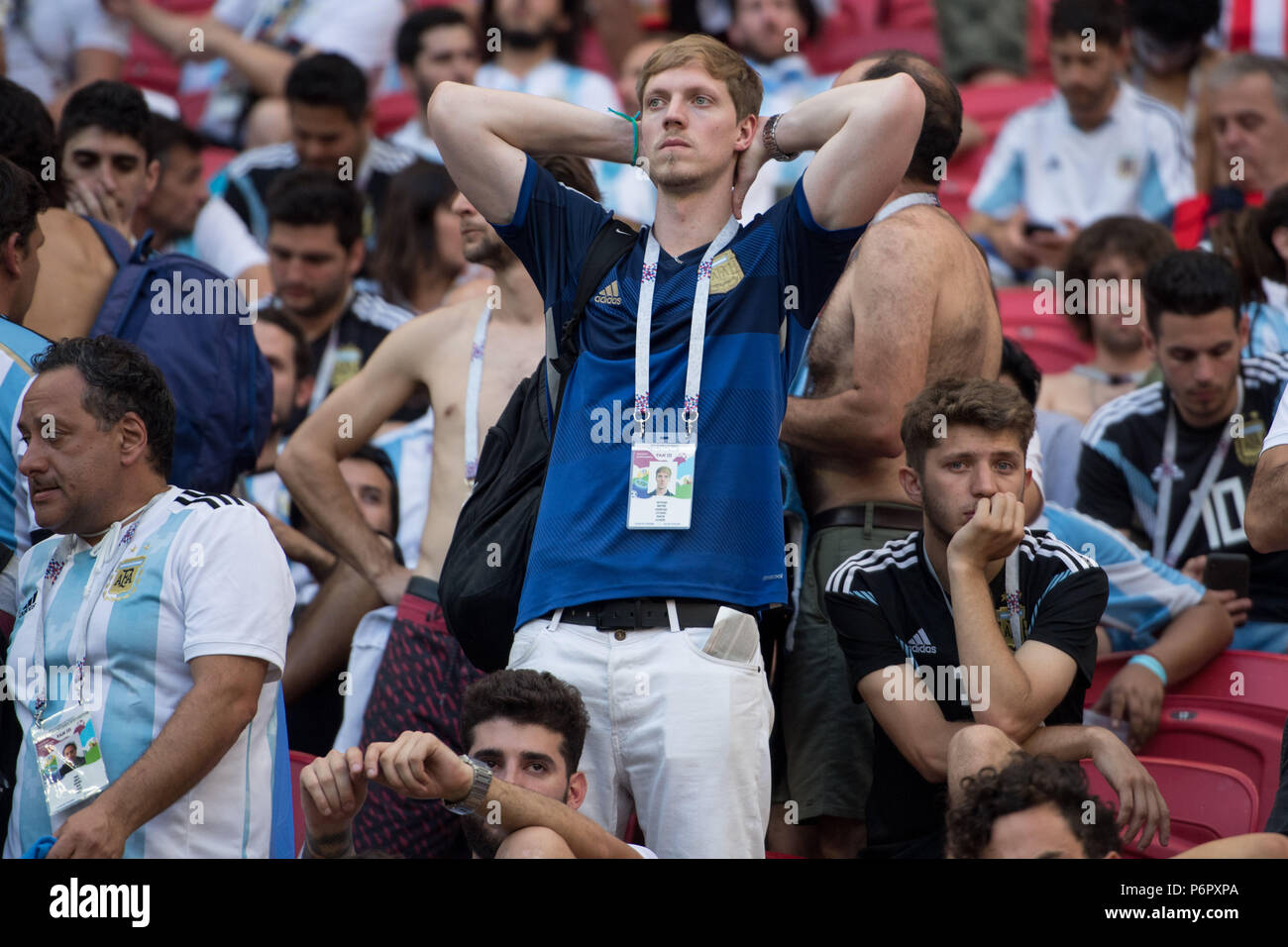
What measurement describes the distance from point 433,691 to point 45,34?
6.28 meters

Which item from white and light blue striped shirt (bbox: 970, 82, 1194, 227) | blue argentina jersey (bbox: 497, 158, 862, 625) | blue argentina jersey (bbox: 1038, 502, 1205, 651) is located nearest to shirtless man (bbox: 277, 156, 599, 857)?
blue argentina jersey (bbox: 497, 158, 862, 625)

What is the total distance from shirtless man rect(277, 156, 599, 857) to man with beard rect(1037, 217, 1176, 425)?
93.9 inches

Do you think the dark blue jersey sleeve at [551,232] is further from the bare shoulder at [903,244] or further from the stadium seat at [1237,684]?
the stadium seat at [1237,684]

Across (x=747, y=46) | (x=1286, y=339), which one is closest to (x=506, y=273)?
(x=1286, y=339)

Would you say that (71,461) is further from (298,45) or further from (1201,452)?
A: (298,45)

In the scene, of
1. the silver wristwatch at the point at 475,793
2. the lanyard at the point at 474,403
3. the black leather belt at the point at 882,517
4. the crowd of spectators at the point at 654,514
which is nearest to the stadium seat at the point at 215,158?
the crowd of spectators at the point at 654,514

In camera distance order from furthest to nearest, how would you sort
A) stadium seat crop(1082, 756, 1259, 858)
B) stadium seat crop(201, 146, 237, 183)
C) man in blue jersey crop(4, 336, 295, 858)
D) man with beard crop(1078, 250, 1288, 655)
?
stadium seat crop(201, 146, 237, 183)
man with beard crop(1078, 250, 1288, 655)
stadium seat crop(1082, 756, 1259, 858)
man in blue jersey crop(4, 336, 295, 858)

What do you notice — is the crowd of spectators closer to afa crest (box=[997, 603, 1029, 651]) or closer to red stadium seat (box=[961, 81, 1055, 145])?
afa crest (box=[997, 603, 1029, 651])

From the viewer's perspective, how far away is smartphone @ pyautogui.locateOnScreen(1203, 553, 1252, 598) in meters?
4.95

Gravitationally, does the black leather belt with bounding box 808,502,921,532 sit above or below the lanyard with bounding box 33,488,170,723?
above

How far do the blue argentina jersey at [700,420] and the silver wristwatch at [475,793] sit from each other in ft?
1.66

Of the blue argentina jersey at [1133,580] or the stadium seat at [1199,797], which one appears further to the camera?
the blue argentina jersey at [1133,580]

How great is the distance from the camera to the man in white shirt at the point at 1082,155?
8.02 m
